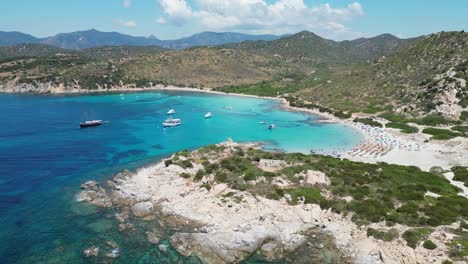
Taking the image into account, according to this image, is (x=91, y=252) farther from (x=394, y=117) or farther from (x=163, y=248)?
(x=394, y=117)

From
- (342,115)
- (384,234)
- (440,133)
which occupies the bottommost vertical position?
(342,115)

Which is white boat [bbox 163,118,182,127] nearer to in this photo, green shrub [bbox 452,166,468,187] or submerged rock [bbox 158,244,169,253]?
submerged rock [bbox 158,244,169,253]

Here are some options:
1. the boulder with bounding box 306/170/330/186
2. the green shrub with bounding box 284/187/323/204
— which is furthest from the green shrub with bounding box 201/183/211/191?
the boulder with bounding box 306/170/330/186

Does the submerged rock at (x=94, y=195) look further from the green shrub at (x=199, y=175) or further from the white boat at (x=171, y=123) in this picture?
the white boat at (x=171, y=123)

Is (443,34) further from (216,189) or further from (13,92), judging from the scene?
(13,92)

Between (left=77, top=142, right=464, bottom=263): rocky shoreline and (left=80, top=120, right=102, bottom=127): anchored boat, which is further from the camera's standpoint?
(left=80, top=120, right=102, bottom=127): anchored boat

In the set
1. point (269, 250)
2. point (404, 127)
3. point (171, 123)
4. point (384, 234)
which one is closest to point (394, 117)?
point (404, 127)
